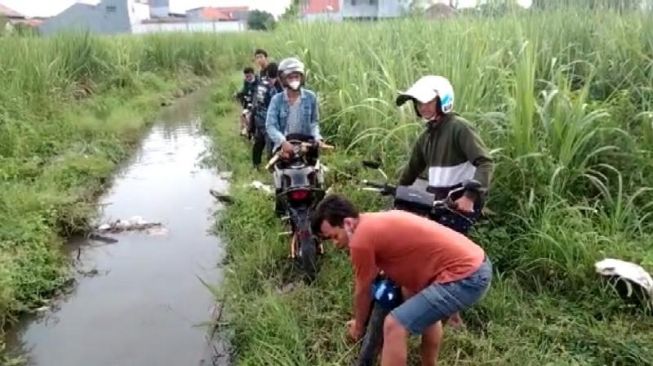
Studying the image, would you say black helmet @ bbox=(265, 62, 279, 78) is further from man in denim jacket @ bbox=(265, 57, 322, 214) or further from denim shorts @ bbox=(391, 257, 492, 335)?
denim shorts @ bbox=(391, 257, 492, 335)

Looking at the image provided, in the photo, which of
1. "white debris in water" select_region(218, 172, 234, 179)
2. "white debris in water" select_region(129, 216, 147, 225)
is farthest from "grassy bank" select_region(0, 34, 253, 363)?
"white debris in water" select_region(218, 172, 234, 179)

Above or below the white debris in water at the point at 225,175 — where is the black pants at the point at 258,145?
above

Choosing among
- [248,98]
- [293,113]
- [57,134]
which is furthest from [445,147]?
[57,134]

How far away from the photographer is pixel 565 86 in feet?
15.8

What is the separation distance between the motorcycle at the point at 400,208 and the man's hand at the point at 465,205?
39mm

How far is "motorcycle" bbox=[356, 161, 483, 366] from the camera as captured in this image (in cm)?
298

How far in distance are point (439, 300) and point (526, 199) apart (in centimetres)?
194

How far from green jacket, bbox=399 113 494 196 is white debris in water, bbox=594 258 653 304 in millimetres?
1002

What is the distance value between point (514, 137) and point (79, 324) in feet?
11.7

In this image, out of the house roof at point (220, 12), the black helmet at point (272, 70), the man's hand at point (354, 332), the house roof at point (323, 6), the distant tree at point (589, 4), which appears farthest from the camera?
the house roof at point (220, 12)

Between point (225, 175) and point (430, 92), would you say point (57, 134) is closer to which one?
point (225, 175)

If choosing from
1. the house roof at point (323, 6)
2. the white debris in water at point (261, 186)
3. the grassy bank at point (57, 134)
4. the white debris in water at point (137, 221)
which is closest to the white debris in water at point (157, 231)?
the white debris in water at point (137, 221)

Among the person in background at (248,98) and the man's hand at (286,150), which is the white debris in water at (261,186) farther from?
the person in background at (248,98)

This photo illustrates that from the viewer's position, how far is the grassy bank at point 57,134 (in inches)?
195
